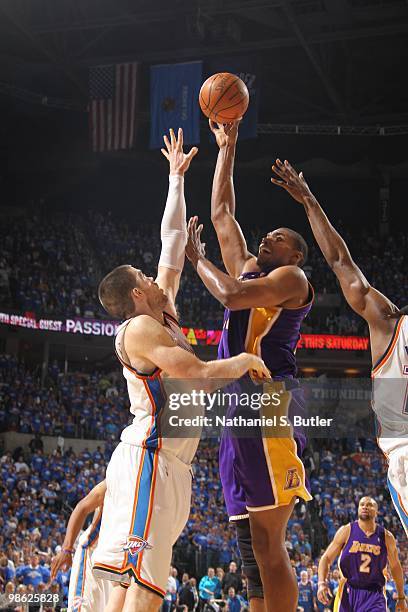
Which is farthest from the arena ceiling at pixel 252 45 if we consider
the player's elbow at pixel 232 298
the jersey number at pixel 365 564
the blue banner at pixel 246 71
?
the player's elbow at pixel 232 298

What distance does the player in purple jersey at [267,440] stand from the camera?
3781 mm

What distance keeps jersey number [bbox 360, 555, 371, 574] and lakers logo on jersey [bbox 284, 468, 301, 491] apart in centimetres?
334

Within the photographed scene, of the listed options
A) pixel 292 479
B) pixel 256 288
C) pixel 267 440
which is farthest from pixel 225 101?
pixel 292 479

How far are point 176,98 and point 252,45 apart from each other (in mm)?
2539

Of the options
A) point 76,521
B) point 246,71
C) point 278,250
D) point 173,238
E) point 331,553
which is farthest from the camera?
point 246,71

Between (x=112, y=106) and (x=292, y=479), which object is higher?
(x=112, y=106)

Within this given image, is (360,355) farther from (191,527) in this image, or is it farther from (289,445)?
(289,445)

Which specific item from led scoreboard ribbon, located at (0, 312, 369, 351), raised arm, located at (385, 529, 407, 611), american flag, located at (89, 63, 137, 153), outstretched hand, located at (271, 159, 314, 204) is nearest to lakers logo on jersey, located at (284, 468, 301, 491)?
outstretched hand, located at (271, 159, 314, 204)

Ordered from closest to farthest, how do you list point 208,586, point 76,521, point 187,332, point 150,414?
point 150,414 < point 76,521 < point 208,586 < point 187,332

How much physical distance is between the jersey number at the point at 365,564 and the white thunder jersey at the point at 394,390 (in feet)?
9.96

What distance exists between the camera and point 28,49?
2133cm

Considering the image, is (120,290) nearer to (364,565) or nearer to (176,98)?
(364,565)

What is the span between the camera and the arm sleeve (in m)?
4.56

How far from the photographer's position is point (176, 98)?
1808 cm
